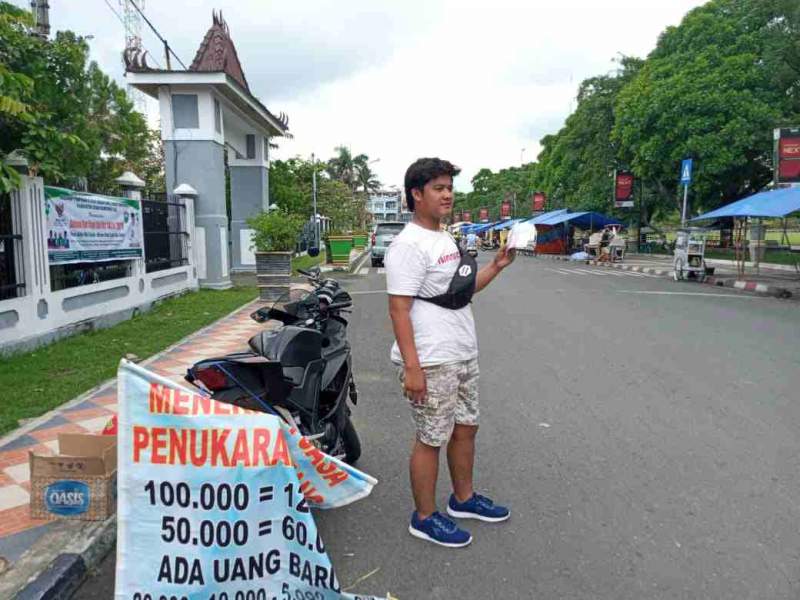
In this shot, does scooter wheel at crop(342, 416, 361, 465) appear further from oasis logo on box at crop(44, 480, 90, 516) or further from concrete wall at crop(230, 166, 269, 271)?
concrete wall at crop(230, 166, 269, 271)

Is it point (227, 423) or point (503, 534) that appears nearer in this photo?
point (227, 423)

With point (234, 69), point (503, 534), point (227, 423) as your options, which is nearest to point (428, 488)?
point (503, 534)

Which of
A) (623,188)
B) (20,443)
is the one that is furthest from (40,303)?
(623,188)

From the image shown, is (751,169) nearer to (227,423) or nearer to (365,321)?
(365,321)

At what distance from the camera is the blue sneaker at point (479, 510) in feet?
A: 10.4

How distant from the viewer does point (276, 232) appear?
1214 centimetres

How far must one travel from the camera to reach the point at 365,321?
9875 millimetres

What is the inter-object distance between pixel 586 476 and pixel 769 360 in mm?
4082

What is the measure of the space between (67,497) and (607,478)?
2.87 meters

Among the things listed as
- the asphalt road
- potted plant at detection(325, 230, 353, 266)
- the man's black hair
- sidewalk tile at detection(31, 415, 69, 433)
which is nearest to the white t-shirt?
the man's black hair

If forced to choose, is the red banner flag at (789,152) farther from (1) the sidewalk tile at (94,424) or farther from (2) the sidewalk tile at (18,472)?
(2) the sidewalk tile at (18,472)

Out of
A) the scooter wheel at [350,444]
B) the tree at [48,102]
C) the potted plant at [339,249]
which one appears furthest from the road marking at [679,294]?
the scooter wheel at [350,444]

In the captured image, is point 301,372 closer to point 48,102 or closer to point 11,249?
point 11,249

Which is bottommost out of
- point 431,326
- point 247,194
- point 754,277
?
point 754,277
